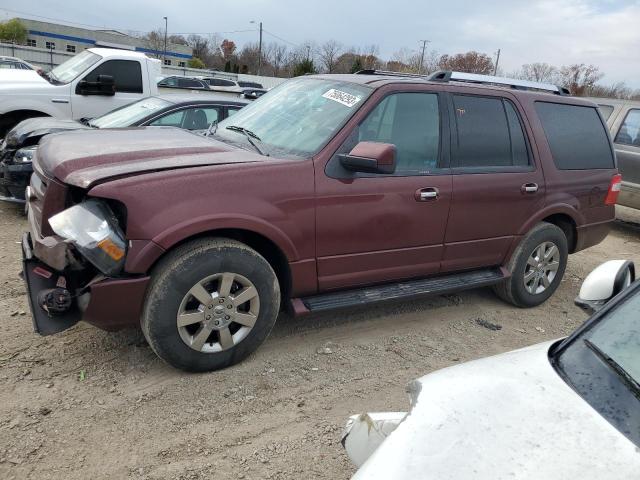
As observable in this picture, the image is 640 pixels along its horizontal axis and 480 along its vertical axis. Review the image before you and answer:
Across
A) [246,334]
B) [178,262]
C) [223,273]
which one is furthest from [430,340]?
[178,262]

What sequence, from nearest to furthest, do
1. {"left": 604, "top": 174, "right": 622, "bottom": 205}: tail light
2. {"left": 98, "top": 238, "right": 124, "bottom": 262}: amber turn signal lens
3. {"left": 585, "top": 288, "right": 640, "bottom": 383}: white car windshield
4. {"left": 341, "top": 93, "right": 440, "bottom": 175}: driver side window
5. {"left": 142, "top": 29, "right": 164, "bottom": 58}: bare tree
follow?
{"left": 585, "top": 288, "right": 640, "bottom": 383}: white car windshield < {"left": 98, "top": 238, "right": 124, "bottom": 262}: amber turn signal lens < {"left": 341, "top": 93, "right": 440, "bottom": 175}: driver side window < {"left": 604, "top": 174, "right": 622, "bottom": 205}: tail light < {"left": 142, "top": 29, "right": 164, "bottom": 58}: bare tree

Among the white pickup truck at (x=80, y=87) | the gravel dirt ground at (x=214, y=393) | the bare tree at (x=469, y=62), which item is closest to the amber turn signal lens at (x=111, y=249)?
the gravel dirt ground at (x=214, y=393)

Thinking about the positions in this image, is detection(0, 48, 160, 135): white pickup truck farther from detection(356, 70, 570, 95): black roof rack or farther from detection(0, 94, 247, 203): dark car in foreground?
detection(356, 70, 570, 95): black roof rack

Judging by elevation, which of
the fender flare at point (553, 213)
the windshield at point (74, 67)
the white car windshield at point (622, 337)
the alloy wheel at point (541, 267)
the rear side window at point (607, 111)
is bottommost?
the alloy wheel at point (541, 267)

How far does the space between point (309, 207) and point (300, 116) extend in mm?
891

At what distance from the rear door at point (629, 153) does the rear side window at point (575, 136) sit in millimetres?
3607

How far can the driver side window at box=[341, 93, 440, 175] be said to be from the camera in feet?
12.7

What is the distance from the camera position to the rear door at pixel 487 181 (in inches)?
167

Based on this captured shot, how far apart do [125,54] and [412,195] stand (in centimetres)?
687

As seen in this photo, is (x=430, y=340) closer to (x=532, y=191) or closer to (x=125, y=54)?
(x=532, y=191)

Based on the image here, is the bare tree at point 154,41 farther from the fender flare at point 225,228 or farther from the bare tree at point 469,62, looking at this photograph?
the fender flare at point 225,228

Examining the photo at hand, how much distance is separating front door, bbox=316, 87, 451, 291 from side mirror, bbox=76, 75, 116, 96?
5898mm

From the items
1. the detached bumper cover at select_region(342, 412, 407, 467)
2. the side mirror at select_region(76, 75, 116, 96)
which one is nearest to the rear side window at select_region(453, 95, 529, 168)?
the detached bumper cover at select_region(342, 412, 407, 467)

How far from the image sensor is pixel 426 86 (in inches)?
164
